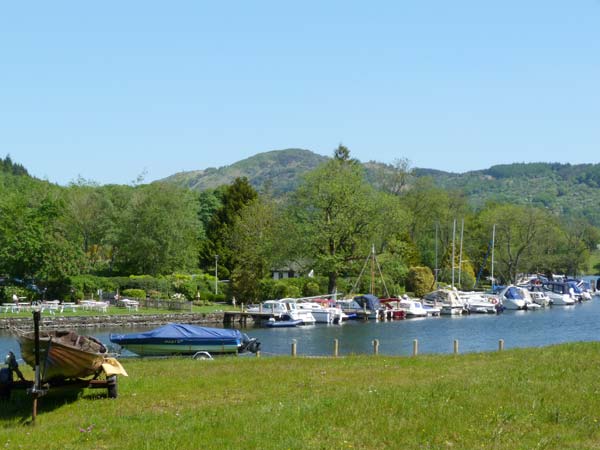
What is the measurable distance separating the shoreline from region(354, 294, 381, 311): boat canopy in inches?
509

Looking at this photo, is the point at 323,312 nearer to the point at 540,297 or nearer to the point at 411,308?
the point at 411,308

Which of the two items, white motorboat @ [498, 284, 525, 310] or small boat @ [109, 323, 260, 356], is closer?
small boat @ [109, 323, 260, 356]

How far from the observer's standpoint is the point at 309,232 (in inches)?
3066

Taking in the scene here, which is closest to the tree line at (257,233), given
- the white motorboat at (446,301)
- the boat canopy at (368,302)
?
the white motorboat at (446,301)

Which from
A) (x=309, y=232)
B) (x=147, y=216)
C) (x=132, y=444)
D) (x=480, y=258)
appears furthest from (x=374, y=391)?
(x=480, y=258)

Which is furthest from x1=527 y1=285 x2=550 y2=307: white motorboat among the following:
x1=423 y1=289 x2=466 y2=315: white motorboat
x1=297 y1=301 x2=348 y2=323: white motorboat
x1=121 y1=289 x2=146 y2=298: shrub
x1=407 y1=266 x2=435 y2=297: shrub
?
x1=121 y1=289 x2=146 y2=298: shrub

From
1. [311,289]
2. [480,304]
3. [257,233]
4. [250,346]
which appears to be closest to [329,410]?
[250,346]

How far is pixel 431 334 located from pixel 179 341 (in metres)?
27.5

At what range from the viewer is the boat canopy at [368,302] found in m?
74.2

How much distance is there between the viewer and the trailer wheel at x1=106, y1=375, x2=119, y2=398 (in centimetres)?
1781

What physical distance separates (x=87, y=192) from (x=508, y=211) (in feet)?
193

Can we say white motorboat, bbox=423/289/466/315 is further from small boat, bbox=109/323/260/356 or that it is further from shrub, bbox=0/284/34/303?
small boat, bbox=109/323/260/356

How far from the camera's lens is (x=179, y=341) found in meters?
37.4

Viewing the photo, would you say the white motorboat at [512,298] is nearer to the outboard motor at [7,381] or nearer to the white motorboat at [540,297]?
the white motorboat at [540,297]
